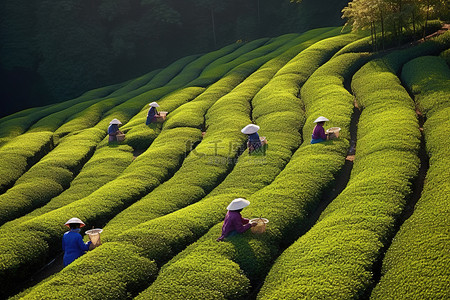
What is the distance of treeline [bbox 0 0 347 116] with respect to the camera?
64.4 meters

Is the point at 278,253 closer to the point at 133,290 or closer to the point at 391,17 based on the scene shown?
the point at 133,290

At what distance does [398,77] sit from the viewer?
30.1 meters

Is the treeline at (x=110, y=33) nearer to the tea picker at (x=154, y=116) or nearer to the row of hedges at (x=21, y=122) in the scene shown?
the row of hedges at (x=21, y=122)

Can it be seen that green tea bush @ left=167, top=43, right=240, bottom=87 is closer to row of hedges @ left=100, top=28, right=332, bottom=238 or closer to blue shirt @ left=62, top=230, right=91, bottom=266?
row of hedges @ left=100, top=28, right=332, bottom=238

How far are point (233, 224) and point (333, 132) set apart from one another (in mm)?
10130

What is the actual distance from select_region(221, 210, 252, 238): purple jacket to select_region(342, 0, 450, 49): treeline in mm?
25519

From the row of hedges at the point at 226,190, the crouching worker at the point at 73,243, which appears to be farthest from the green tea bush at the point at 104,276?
the crouching worker at the point at 73,243

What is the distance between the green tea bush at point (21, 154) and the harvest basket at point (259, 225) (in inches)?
674

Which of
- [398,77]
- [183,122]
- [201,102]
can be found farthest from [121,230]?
[398,77]

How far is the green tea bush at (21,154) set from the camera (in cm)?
2511

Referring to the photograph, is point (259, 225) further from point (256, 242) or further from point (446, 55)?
point (446, 55)

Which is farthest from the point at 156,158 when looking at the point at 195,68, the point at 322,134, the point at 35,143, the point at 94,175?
the point at 195,68

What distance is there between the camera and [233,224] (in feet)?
44.4

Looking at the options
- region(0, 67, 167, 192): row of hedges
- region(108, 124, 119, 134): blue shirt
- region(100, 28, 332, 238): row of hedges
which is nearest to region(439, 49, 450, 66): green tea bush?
region(100, 28, 332, 238): row of hedges
